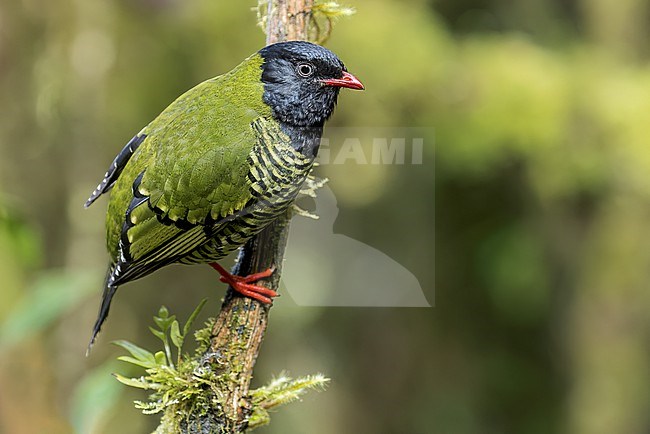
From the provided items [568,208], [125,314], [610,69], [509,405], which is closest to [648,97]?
[610,69]

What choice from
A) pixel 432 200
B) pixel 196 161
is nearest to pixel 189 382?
pixel 196 161

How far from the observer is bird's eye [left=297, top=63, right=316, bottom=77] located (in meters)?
2.18

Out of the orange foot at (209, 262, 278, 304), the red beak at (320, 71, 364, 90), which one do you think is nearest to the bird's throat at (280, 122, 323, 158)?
the red beak at (320, 71, 364, 90)

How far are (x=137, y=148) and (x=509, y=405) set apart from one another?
14.1ft

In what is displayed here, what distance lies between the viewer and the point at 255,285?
2258mm

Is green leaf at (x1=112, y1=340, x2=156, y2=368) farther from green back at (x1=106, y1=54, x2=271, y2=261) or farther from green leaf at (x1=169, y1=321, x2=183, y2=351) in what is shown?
green back at (x1=106, y1=54, x2=271, y2=261)

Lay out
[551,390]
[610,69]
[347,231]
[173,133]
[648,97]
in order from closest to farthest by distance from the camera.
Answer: [173,133]
[648,97]
[610,69]
[347,231]
[551,390]

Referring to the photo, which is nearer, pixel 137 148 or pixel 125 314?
pixel 137 148

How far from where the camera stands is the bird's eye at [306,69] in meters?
2.18

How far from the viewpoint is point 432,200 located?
5.14 meters

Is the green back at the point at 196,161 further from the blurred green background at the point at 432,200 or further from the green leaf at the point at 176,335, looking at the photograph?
the blurred green background at the point at 432,200

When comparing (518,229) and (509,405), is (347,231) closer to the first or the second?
(518,229)

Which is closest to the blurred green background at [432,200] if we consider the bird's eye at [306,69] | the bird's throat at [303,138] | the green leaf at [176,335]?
the green leaf at [176,335]

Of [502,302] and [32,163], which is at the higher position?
[32,163]
